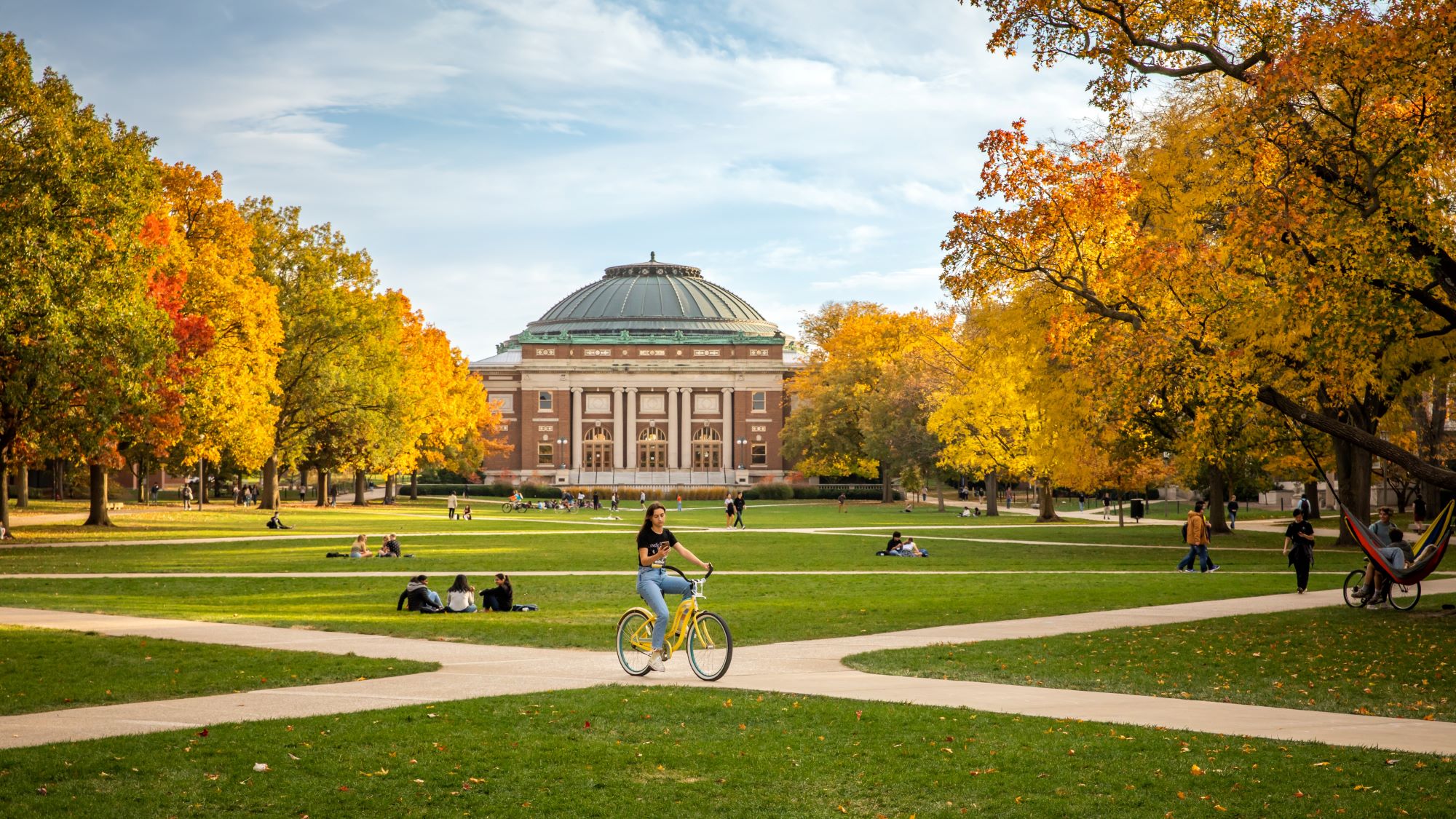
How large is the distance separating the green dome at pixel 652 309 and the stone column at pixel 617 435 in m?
Answer: 8.81

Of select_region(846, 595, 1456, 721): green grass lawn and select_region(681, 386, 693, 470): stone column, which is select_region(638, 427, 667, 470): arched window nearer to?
select_region(681, 386, 693, 470): stone column

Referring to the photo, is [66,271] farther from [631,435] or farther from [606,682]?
[631,435]

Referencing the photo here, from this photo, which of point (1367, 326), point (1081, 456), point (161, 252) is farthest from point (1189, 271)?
point (161, 252)

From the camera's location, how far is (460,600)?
2034 centimetres

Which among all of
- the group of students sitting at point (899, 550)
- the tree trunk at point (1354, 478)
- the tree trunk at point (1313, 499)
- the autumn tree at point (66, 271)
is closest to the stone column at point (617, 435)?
the tree trunk at point (1313, 499)

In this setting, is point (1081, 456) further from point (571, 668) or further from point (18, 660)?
point (18, 660)

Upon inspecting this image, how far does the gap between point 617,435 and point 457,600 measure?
103 metres

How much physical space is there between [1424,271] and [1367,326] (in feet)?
Result: 5.00

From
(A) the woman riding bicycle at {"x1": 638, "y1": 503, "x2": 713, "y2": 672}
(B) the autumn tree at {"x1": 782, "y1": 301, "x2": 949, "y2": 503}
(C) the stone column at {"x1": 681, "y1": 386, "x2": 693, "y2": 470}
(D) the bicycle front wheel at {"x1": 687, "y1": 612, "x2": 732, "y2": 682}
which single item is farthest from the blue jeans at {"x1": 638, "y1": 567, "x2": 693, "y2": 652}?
(C) the stone column at {"x1": 681, "y1": 386, "x2": 693, "y2": 470}

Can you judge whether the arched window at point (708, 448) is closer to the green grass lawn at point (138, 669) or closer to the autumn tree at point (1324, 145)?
the autumn tree at point (1324, 145)

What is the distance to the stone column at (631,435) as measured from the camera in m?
123

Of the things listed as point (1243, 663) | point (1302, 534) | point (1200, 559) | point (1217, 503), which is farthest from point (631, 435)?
point (1243, 663)

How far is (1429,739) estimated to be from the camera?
10.4 m

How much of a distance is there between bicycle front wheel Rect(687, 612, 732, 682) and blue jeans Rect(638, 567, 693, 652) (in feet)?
1.01
